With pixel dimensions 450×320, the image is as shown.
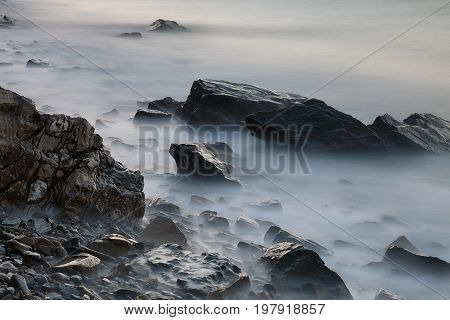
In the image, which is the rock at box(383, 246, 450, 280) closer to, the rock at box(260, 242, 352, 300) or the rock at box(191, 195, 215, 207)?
the rock at box(260, 242, 352, 300)

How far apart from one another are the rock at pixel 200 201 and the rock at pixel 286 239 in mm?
945

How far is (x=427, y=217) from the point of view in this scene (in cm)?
655

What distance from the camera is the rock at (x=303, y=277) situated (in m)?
4.12

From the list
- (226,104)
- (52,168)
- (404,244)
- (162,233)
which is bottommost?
(404,244)

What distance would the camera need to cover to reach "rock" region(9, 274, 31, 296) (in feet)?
11.0

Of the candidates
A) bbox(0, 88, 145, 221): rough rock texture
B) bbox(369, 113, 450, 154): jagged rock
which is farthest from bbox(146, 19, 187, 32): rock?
bbox(0, 88, 145, 221): rough rock texture

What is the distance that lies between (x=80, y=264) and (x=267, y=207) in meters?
2.53

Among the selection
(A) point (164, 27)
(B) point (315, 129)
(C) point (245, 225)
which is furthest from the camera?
(A) point (164, 27)

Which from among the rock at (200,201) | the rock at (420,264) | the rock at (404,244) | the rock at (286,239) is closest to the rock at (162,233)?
the rock at (286,239)

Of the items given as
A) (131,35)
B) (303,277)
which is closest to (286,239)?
(303,277)

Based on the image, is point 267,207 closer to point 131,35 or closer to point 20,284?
point 20,284

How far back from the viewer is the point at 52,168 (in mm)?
4570

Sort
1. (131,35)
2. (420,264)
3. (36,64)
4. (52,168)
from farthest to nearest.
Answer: (131,35) → (36,64) → (420,264) → (52,168)
